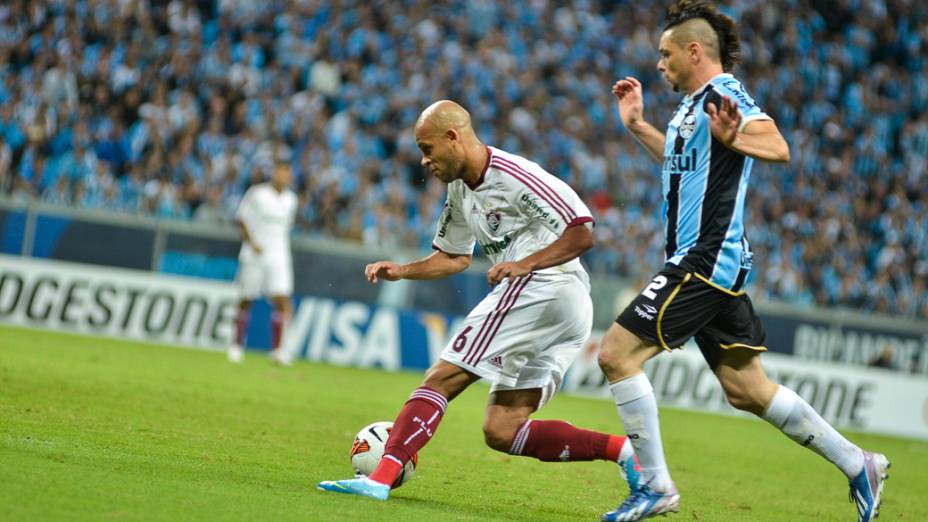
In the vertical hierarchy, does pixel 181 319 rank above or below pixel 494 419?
below

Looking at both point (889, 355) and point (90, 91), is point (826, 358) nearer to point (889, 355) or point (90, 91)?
point (889, 355)

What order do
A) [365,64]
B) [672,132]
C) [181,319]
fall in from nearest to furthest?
[672,132], [181,319], [365,64]

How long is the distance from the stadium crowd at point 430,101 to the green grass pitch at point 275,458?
5.18m

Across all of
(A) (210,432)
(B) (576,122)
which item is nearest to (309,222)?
(B) (576,122)

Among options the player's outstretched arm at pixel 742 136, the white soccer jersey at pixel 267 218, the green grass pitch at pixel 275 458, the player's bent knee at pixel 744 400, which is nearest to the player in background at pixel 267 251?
the white soccer jersey at pixel 267 218

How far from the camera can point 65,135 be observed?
1966cm

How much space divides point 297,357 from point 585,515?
37.8 feet

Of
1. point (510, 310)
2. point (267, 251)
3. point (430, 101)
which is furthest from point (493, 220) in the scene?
point (430, 101)

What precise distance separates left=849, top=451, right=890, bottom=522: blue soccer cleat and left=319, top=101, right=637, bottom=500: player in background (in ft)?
4.10

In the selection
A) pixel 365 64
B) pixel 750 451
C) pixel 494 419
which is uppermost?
pixel 365 64

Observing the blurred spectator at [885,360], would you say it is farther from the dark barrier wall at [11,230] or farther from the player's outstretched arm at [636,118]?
the player's outstretched arm at [636,118]

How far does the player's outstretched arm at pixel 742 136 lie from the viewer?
580 cm

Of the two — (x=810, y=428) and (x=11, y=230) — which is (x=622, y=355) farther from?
(x=11, y=230)

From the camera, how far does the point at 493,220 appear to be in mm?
A: 6551
